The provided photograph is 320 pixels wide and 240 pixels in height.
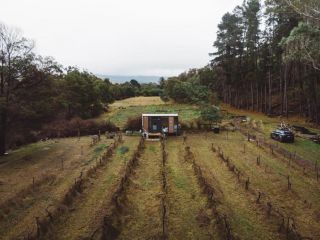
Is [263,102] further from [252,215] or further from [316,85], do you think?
[252,215]

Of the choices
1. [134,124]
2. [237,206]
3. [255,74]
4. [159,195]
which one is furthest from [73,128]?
[255,74]

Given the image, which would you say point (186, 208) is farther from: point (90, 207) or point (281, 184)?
point (281, 184)

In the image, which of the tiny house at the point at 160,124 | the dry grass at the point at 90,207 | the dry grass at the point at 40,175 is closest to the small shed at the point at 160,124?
the tiny house at the point at 160,124

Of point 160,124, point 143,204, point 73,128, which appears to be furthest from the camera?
point 73,128

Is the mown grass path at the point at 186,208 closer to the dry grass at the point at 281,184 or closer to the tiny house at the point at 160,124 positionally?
the dry grass at the point at 281,184

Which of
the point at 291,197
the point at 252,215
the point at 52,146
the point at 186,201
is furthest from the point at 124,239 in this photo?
the point at 52,146

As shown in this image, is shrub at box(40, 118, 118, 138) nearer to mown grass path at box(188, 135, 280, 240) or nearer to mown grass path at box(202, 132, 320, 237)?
mown grass path at box(202, 132, 320, 237)
